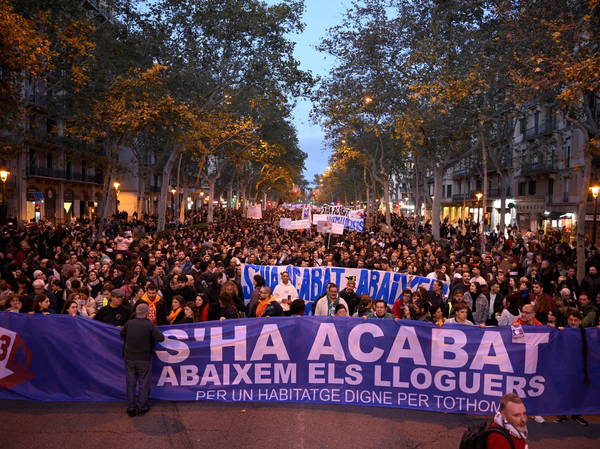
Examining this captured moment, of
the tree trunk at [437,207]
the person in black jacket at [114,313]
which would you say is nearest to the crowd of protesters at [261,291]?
the person in black jacket at [114,313]

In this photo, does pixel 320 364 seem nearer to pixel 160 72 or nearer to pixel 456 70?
pixel 456 70

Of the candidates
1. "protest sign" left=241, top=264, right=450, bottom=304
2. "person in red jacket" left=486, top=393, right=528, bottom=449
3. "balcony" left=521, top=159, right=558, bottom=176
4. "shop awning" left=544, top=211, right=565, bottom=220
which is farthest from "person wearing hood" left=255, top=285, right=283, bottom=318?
"balcony" left=521, top=159, right=558, bottom=176

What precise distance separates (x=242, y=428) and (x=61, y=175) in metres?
44.2

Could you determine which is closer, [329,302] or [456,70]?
[329,302]

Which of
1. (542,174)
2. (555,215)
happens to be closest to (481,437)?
(555,215)

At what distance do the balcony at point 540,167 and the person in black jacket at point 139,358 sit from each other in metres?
38.9

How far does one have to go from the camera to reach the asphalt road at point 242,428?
6.06 metres

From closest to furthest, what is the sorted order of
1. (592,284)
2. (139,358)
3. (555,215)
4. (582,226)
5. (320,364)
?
(139,358) < (320,364) < (592,284) < (582,226) < (555,215)

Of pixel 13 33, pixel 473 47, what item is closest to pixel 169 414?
pixel 13 33

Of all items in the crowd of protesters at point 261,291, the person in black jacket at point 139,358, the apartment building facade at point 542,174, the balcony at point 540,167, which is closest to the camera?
the person in black jacket at point 139,358

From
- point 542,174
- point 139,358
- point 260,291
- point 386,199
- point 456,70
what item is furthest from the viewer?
point 542,174

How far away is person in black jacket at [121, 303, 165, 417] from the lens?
6.86 meters

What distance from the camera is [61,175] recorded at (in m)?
45.3

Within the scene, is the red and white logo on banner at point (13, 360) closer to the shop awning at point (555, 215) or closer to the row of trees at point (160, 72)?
the row of trees at point (160, 72)
